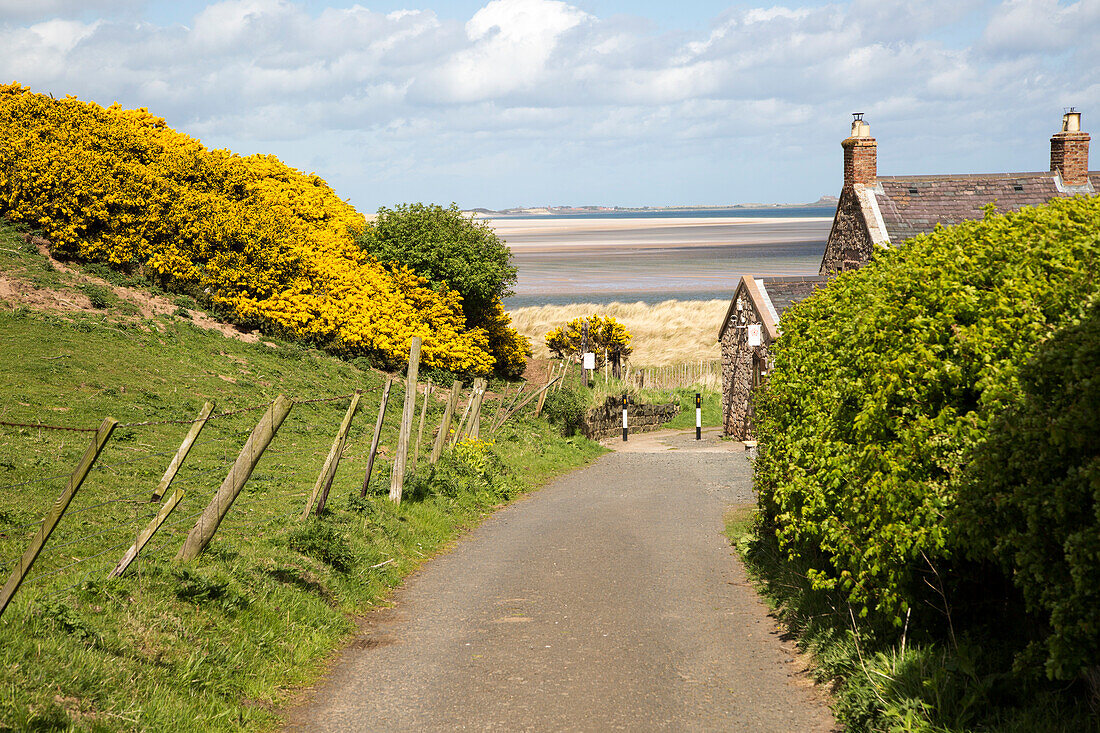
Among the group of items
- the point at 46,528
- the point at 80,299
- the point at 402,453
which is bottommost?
the point at 402,453

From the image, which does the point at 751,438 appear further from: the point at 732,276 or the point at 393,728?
the point at 732,276

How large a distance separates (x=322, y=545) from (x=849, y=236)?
1767 cm

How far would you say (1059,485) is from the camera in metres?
4.50

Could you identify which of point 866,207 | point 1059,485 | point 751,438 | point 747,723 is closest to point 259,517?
point 747,723

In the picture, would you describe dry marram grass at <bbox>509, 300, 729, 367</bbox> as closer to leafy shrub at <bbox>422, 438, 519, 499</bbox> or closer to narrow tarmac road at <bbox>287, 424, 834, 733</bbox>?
leafy shrub at <bbox>422, 438, 519, 499</bbox>

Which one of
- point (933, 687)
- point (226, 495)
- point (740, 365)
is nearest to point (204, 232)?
point (740, 365)

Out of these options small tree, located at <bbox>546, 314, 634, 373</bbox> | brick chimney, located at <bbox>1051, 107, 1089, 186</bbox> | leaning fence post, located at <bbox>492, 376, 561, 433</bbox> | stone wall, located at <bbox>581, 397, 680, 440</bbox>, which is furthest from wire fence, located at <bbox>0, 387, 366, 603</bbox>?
small tree, located at <bbox>546, 314, 634, 373</bbox>

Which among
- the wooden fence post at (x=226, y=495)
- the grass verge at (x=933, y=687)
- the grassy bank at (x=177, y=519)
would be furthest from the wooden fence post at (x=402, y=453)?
→ the grass verge at (x=933, y=687)

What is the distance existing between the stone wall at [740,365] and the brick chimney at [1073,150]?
8.36 m

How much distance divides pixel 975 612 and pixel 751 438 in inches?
868

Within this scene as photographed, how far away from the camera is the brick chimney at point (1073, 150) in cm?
2253

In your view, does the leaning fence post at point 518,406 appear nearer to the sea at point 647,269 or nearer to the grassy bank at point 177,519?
the grassy bank at point 177,519

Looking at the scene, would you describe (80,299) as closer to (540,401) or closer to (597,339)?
(540,401)

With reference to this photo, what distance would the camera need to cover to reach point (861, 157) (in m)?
22.5
